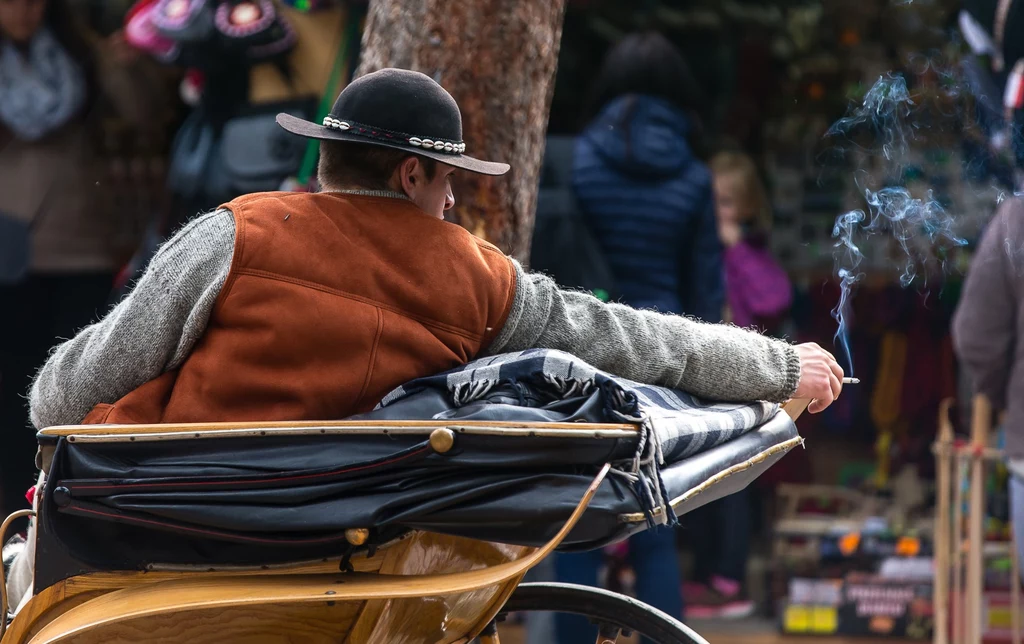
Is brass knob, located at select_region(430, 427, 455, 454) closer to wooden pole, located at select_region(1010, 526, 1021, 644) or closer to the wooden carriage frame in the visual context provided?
the wooden carriage frame

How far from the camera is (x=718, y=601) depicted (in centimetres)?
580

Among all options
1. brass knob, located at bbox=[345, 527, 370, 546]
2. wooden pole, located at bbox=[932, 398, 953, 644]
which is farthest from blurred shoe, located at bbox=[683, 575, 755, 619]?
brass knob, located at bbox=[345, 527, 370, 546]

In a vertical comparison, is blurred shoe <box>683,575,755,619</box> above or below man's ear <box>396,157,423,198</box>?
below

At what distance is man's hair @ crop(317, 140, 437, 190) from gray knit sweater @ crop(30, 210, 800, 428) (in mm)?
229

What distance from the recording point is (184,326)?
208cm

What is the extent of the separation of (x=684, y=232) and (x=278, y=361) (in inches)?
114

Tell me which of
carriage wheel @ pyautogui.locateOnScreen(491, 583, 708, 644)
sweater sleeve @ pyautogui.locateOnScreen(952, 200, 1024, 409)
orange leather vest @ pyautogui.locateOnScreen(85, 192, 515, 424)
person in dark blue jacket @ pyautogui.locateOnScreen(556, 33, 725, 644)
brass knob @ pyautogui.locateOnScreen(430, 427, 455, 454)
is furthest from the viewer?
person in dark blue jacket @ pyautogui.locateOnScreen(556, 33, 725, 644)

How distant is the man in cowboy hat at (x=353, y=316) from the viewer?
6.76 ft

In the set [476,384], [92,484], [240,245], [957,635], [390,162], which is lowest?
[957,635]

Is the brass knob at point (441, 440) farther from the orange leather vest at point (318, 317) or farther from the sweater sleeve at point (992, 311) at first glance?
the sweater sleeve at point (992, 311)

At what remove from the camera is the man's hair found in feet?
7.30

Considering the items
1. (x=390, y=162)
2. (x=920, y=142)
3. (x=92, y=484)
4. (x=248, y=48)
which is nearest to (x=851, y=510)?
(x=920, y=142)

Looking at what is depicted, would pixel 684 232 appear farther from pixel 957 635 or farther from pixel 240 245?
pixel 240 245

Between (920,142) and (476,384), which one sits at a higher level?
(920,142)
